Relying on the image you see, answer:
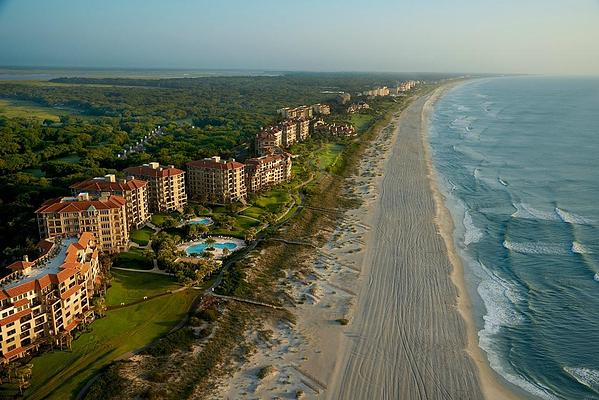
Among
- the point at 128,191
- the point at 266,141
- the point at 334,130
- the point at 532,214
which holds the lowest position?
the point at 532,214

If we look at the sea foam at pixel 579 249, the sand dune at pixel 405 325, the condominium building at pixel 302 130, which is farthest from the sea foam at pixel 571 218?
the condominium building at pixel 302 130

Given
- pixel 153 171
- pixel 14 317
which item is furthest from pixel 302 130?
pixel 14 317

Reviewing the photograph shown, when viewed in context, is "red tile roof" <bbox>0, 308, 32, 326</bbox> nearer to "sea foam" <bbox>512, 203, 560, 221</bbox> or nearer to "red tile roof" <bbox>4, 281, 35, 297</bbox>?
"red tile roof" <bbox>4, 281, 35, 297</bbox>

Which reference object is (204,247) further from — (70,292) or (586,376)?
(586,376)

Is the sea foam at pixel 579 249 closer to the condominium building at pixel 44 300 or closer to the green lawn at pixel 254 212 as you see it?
the green lawn at pixel 254 212

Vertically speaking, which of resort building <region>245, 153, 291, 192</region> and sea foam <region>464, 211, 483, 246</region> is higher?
resort building <region>245, 153, 291, 192</region>

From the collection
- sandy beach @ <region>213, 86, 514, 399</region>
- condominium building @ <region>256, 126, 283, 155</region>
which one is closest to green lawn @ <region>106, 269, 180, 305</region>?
sandy beach @ <region>213, 86, 514, 399</region>
